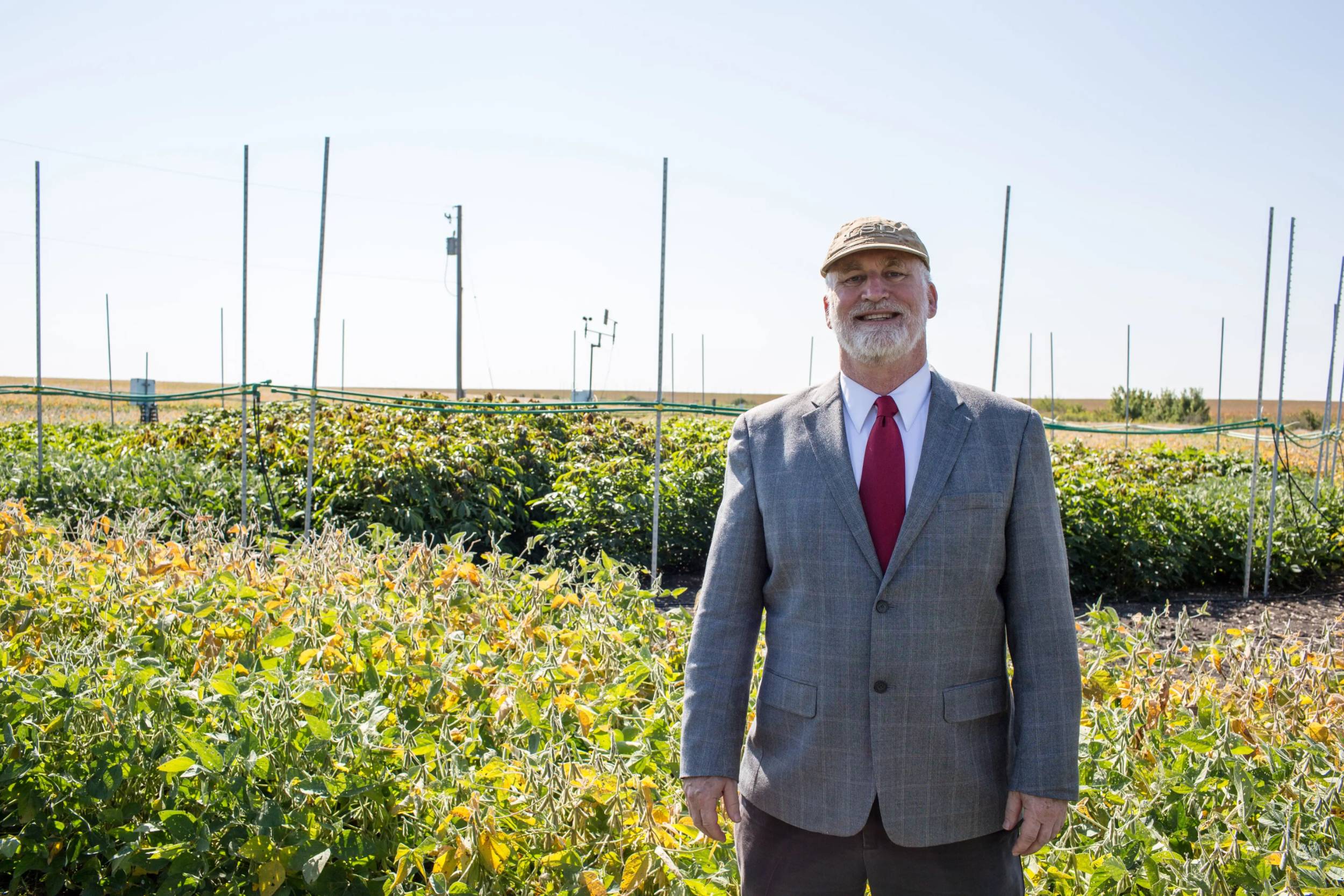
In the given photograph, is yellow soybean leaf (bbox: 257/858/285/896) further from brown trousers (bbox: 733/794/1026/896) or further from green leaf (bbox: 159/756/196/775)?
brown trousers (bbox: 733/794/1026/896)

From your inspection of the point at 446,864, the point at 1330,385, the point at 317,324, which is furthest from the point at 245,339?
the point at 1330,385

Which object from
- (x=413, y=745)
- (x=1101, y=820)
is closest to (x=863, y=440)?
(x=1101, y=820)

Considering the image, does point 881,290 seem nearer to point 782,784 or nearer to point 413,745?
point 782,784

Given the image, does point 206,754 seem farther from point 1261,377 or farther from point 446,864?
point 1261,377

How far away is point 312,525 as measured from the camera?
6.55 meters

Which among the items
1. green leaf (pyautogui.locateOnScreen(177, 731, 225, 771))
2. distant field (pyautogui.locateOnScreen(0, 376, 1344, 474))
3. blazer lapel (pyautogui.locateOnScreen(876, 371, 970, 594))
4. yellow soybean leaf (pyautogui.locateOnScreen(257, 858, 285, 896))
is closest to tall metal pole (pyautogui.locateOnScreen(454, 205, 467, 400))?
distant field (pyautogui.locateOnScreen(0, 376, 1344, 474))

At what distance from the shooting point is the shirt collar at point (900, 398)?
177 cm

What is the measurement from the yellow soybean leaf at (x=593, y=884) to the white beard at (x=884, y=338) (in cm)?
104

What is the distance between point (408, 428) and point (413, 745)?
6.14 metres

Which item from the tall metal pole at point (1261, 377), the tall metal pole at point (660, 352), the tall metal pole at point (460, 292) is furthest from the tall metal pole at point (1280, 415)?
the tall metal pole at point (460, 292)

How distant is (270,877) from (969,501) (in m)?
1.48

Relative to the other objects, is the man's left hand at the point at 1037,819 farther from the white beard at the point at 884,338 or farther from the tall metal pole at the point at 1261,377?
the tall metal pole at the point at 1261,377

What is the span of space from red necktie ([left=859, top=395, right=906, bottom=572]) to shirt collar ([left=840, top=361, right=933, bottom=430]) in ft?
0.11

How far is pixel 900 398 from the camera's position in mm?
1777
